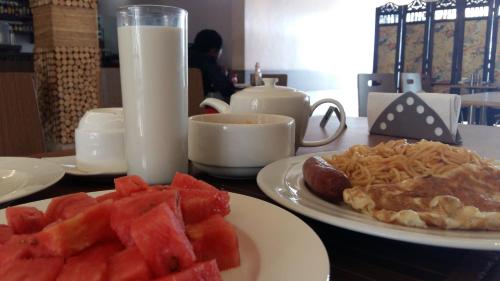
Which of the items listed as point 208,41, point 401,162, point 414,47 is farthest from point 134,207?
point 414,47

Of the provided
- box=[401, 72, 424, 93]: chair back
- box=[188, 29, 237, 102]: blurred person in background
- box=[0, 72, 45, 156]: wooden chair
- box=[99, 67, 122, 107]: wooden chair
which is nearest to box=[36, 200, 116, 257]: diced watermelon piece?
box=[0, 72, 45, 156]: wooden chair

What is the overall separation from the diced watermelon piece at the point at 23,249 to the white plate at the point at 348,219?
1.13 ft

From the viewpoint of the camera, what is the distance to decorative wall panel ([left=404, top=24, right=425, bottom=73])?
23.3ft

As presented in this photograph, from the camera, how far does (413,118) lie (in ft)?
4.83

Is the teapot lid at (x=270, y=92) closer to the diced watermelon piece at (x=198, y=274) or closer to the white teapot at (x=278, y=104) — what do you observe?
the white teapot at (x=278, y=104)

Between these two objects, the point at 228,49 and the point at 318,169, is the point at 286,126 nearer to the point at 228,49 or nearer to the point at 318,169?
the point at 318,169

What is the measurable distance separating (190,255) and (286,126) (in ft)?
1.88

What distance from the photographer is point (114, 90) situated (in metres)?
2.90

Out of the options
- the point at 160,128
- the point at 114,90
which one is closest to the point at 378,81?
the point at 114,90

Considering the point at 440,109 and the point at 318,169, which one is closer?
the point at 318,169

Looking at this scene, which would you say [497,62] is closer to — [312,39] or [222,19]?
[312,39]

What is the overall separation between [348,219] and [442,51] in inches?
288

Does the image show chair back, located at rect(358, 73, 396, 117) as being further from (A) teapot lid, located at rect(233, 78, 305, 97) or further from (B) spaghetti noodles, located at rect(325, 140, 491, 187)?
(B) spaghetti noodles, located at rect(325, 140, 491, 187)

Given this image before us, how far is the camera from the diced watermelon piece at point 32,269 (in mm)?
381
